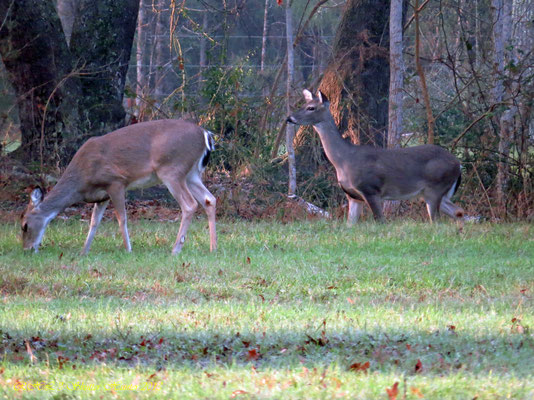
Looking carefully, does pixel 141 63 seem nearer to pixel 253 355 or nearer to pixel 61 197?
pixel 61 197

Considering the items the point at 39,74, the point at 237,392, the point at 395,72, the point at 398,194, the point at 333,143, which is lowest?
the point at 398,194

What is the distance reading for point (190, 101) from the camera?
16609 mm

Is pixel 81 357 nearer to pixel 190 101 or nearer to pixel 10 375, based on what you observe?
pixel 10 375

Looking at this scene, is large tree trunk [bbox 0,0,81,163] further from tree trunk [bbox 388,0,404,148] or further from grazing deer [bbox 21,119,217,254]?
tree trunk [bbox 388,0,404,148]

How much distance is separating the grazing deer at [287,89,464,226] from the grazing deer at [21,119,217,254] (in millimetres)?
2688

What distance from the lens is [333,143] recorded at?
1295 cm

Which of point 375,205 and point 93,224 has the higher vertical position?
point 93,224

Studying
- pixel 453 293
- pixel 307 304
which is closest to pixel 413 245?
Answer: pixel 453 293

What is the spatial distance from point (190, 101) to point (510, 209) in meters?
6.51

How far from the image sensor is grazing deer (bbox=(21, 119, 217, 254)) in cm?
1047

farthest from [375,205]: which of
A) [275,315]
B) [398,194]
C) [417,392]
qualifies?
[417,392]

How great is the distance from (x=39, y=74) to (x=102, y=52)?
4.42ft

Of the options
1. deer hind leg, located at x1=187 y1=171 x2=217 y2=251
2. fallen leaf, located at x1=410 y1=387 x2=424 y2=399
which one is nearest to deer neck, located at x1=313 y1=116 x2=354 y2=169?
deer hind leg, located at x1=187 y1=171 x2=217 y2=251

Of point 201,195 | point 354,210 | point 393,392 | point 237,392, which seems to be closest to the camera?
point 393,392
